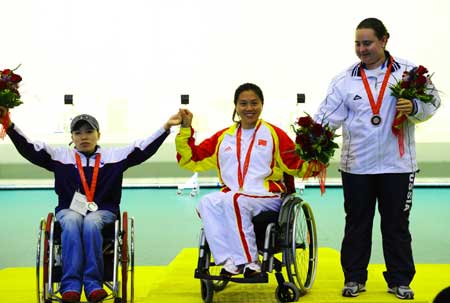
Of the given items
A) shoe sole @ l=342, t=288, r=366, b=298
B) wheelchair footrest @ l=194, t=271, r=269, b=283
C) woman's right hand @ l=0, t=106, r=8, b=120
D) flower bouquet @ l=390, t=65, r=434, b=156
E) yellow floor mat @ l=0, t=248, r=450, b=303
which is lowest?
yellow floor mat @ l=0, t=248, r=450, b=303

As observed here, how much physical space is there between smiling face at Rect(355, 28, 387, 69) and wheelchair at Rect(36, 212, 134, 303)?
1.39 meters

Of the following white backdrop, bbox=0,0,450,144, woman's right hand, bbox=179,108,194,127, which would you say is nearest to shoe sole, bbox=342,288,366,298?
woman's right hand, bbox=179,108,194,127

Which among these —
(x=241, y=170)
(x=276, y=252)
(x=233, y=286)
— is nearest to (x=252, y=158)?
(x=241, y=170)

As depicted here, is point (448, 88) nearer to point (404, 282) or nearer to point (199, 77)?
point (199, 77)

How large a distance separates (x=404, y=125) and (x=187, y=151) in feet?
3.62

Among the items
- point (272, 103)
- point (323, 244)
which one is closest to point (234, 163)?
point (323, 244)

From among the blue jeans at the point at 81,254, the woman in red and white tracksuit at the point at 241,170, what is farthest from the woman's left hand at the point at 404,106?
the blue jeans at the point at 81,254

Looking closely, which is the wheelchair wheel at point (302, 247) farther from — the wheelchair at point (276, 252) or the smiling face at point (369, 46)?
the smiling face at point (369, 46)

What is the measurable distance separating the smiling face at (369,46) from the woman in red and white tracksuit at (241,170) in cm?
58

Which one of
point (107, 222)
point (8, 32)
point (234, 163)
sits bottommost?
point (107, 222)

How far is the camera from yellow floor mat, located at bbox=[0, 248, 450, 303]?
3.98m

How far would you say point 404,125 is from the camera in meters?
3.96

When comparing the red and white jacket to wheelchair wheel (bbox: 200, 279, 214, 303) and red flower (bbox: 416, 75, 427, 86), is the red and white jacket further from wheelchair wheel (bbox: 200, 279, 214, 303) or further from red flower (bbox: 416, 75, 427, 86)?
red flower (bbox: 416, 75, 427, 86)

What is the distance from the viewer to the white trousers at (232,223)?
382cm
